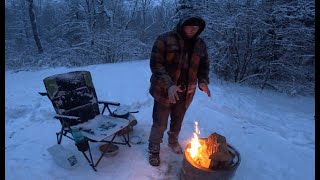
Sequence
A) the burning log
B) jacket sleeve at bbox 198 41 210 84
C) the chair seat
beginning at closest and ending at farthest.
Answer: the burning log
jacket sleeve at bbox 198 41 210 84
the chair seat

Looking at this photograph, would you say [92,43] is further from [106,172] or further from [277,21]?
[106,172]

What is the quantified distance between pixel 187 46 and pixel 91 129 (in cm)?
176

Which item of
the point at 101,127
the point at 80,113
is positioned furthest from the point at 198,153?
the point at 80,113

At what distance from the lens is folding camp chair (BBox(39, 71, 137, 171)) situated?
11.0ft

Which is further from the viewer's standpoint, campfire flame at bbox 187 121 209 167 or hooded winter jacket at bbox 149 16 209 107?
hooded winter jacket at bbox 149 16 209 107

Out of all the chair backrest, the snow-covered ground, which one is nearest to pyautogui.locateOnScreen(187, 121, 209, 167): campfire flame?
the snow-covered ground

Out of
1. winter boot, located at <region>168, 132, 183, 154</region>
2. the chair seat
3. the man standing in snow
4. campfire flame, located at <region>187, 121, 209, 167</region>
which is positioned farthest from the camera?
winter boot, located at <region>168, 132, 183, 154</region>

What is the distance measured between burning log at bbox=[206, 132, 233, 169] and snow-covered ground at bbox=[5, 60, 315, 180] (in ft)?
2.90

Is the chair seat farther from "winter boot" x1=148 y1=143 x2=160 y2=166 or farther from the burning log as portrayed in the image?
the burning log

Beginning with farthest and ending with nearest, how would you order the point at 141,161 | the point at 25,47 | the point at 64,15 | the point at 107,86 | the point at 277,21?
the point at 64,15, the point at 25,47, the point at 277,21, the point at 107,86, the point at 141,161

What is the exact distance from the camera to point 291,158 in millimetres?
3701

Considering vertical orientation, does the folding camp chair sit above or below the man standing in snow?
below

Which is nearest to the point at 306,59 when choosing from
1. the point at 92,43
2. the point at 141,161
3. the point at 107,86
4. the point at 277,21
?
the point at 277,21

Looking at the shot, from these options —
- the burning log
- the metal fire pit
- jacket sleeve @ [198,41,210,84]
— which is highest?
jacket sleeve @ [198,41,210,84]
